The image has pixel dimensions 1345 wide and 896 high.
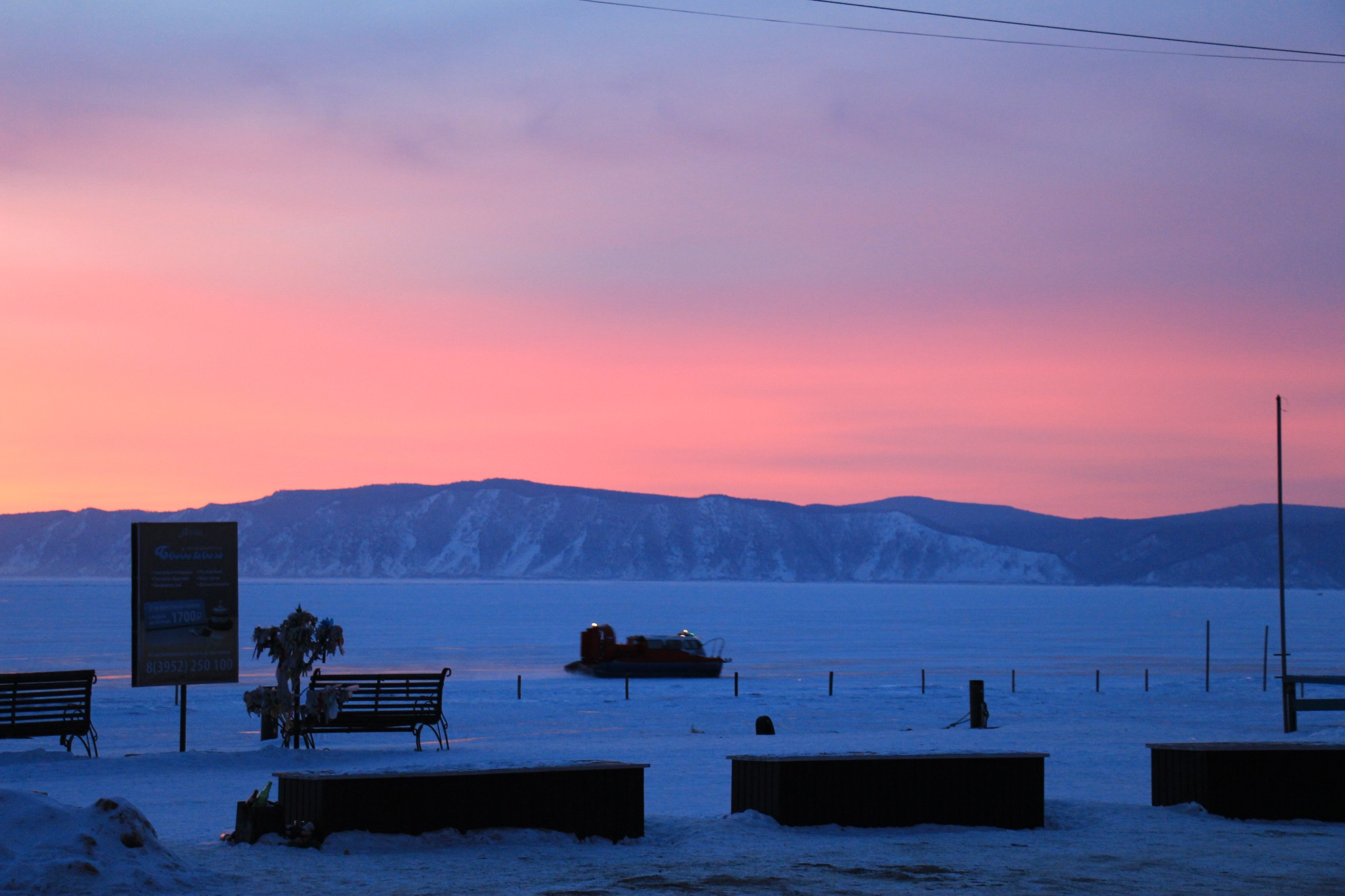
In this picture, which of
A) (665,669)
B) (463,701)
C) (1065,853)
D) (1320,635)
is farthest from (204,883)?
(1320,635)

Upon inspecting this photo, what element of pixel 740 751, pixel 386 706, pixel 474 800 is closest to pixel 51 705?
pixel 386 706

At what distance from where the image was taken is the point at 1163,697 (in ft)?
105

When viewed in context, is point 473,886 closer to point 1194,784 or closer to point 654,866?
point 654,866

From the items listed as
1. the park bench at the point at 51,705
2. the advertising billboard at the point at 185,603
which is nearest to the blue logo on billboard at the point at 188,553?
the advertising billboard at the point at 185,603

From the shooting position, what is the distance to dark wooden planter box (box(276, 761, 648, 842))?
9.84 meters

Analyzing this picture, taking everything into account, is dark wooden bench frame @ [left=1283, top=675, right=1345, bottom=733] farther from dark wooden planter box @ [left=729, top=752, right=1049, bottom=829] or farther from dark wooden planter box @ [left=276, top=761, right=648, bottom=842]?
dark wooden planter box @ [left=276, top=761, right=648, bottom=842]

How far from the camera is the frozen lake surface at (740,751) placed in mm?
8906

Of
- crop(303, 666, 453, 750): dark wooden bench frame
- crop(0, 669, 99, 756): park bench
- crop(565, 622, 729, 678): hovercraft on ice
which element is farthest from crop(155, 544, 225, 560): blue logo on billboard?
crop(565, 622, 729, 678): hovercraft on ice

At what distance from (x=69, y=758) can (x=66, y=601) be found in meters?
159

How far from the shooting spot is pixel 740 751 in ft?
57.5

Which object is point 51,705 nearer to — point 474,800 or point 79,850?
point 474,800

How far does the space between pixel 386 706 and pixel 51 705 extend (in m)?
4.26

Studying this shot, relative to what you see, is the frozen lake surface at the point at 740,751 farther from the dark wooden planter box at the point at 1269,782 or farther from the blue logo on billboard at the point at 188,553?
the blue logo on billboard at the point at 188,553

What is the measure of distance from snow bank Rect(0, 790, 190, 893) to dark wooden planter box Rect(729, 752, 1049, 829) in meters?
4.62
